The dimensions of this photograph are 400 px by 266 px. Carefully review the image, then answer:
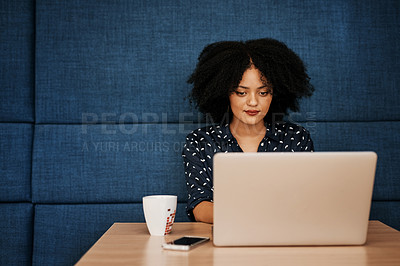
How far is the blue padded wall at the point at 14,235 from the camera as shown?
5.40ft

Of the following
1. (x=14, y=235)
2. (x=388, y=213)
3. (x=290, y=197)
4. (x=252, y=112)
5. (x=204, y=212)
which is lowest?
(x=14, y=235)

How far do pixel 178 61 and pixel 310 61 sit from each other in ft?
1.96

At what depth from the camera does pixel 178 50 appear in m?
1.73

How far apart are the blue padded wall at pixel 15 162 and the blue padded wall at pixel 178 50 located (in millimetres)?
123

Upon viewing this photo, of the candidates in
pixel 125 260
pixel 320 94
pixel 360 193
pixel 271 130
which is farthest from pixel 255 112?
pixel 125 260

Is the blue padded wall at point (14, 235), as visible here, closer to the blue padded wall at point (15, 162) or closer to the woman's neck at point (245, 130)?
the blue padded wall at point (15, 162)

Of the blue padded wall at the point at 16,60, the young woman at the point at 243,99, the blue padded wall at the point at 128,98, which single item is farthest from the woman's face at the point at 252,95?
the blue padded wall at the point at 16,60

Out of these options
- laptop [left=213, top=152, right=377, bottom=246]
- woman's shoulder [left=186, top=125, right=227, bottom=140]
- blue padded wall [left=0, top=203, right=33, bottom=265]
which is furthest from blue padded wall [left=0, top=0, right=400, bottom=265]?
laptop [left=213, top=152, right=377, bottom=246]

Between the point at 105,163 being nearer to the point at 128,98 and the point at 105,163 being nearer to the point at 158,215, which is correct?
the point at 128,98

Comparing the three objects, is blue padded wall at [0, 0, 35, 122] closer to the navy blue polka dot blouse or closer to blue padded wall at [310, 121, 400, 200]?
the navy blue polka dot blouse

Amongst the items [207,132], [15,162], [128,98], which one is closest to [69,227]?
[15,162]

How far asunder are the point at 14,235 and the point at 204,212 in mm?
940

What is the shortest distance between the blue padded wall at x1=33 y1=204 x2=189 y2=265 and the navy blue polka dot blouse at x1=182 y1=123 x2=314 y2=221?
0.38 meters

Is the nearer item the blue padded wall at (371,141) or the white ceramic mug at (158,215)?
the white ceramic mug at (158,215)
